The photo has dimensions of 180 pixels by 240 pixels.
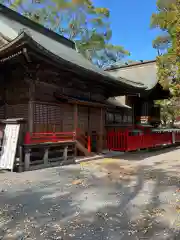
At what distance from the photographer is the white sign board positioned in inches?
318

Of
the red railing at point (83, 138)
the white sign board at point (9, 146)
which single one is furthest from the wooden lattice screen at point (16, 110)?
the red railing at point (83, 138)

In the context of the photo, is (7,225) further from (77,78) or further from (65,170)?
(77,78)

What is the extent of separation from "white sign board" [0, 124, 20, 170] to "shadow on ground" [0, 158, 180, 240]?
150 cm

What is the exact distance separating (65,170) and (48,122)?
3258 mm

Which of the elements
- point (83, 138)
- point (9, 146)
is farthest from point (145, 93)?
point (9, 146)

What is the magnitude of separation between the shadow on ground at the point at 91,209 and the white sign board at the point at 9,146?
1.50 metres

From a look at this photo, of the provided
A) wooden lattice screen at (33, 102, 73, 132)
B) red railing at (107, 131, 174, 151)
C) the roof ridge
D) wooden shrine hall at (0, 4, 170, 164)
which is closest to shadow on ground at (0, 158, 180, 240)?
wooden shrine hall at (0, 4, 170, 164)

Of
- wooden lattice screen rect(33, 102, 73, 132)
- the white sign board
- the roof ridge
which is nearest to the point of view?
the white sign board

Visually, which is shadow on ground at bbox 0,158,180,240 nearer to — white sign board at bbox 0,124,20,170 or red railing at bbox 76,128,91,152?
white sign board at bbox 0,124,20,170

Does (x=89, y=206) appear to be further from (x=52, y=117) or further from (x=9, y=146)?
(x=52, y=117)

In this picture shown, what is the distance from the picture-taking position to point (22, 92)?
10578 mm

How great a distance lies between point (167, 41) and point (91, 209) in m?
10.9

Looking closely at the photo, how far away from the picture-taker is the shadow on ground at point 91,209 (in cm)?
360

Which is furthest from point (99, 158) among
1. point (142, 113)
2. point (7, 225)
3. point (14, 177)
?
point (142, 113)
